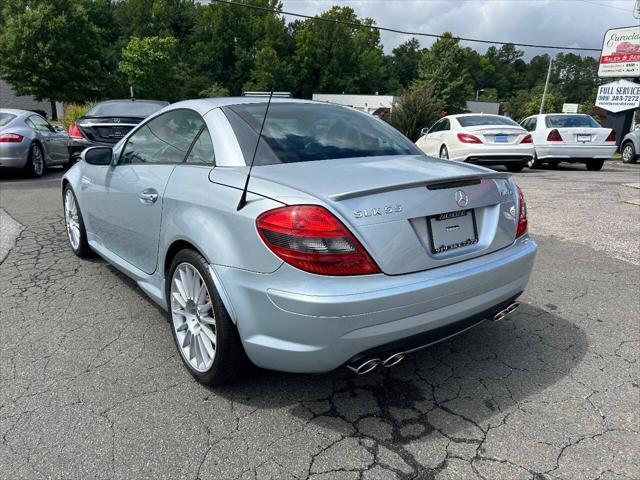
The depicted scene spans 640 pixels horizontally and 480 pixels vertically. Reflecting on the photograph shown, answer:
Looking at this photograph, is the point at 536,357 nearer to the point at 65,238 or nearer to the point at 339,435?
the point at 339,435

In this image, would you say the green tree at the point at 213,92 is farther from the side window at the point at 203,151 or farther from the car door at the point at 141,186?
the side window at the point at 203,151

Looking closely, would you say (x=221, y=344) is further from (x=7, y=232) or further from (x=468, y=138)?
(x=468, y=138)

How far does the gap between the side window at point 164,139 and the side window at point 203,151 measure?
0.26ft

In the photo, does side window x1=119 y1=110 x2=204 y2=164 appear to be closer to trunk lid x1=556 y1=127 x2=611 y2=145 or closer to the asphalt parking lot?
the asphalt parking lot

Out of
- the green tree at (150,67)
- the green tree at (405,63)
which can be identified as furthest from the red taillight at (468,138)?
the green tree at (405,63)

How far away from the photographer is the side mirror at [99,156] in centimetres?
373

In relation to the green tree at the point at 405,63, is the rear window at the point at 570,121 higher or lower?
lower

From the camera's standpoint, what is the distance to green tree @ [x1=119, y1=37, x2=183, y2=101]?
4709 centimetres

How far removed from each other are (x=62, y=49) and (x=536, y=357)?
46429mm

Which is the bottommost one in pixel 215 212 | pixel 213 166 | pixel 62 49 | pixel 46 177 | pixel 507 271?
pixel 46 177

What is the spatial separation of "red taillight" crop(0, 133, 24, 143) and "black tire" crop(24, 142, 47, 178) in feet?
1.32

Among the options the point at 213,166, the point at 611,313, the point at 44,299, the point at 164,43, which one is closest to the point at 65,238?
the point at 44,299

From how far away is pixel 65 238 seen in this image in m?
5.68

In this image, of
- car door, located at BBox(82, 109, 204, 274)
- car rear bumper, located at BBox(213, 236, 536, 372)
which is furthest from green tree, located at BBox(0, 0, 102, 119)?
car rear bumper, located at BBox(213, 236, 536, 372)
